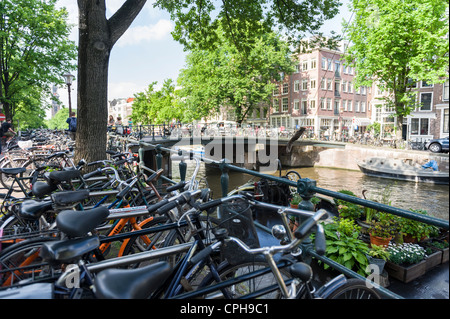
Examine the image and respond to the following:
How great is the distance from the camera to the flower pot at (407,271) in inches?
130

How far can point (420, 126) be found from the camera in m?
33.8

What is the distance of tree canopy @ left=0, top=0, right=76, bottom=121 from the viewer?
19812 millimetres

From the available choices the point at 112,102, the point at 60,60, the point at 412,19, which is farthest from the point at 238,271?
the point at 112,102

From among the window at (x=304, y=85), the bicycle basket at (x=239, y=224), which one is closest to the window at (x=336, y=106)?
the window at (x=304, y=85)

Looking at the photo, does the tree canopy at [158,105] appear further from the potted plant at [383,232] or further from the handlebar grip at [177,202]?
the handlebar grip at [177,202]

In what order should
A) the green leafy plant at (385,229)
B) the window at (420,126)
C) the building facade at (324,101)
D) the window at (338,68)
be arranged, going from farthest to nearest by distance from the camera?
the window at (338,68), the building facade at (324,101), the window at (420,126), the green leafy plant at (385,229)

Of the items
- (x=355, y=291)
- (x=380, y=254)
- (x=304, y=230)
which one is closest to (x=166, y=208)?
(x=304, y=230)

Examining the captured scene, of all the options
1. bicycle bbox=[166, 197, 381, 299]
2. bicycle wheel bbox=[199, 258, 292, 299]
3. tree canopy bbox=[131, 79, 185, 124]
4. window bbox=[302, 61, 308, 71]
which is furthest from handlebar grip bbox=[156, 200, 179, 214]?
window bbox=[302, 61, 308, 71]

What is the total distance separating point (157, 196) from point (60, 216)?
198cm

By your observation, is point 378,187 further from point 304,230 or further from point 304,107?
point 304,107

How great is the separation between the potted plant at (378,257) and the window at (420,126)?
1429 inches

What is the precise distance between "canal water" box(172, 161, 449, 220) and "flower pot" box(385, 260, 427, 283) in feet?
33.0

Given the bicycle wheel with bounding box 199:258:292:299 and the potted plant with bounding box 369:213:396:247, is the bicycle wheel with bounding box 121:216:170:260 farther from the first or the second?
the potted plant with bounding box 369:213:396:247

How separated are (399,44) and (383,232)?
23.4 metres
